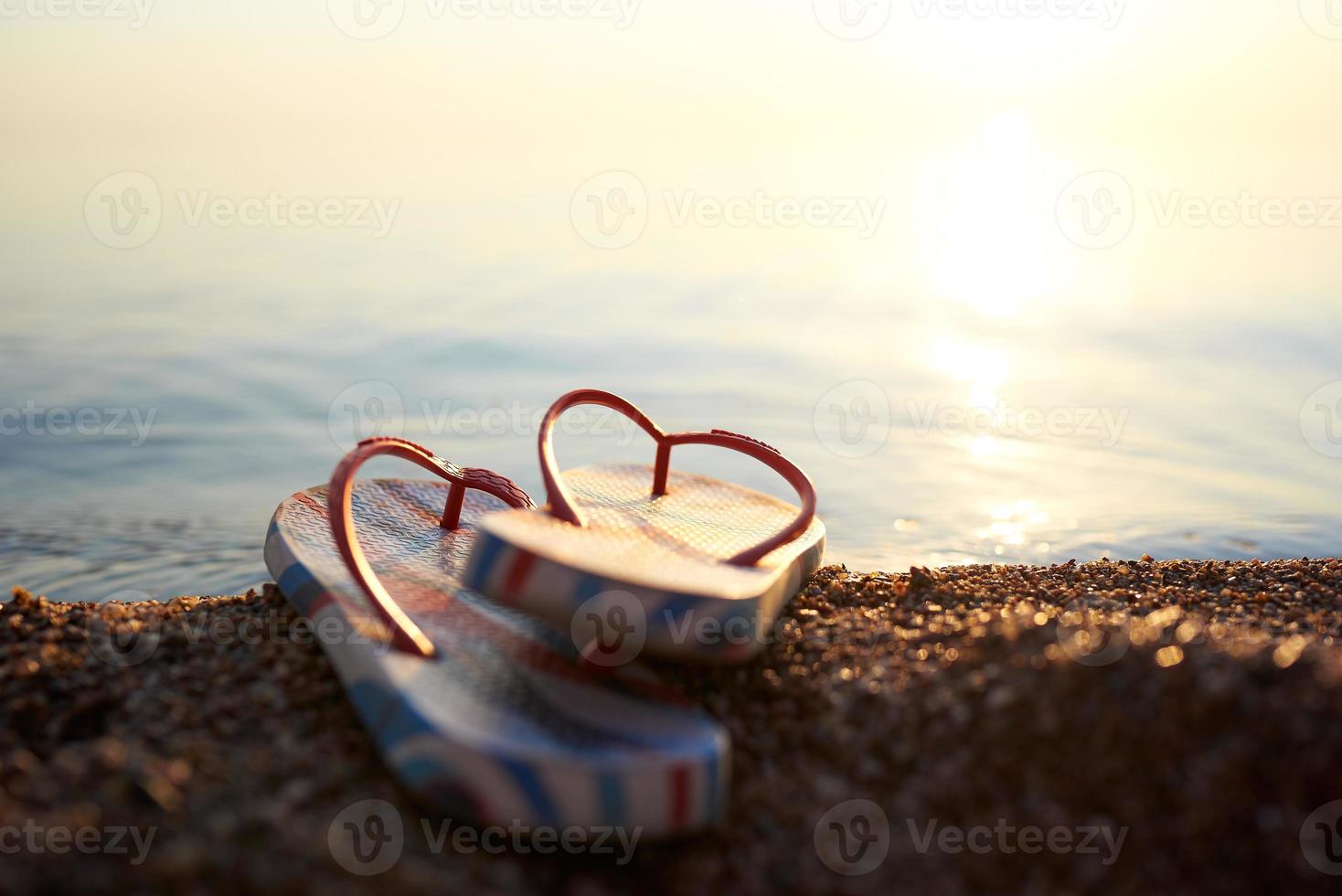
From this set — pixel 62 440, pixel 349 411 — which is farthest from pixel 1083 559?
pixel 62 440

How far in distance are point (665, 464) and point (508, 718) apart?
4.85ft

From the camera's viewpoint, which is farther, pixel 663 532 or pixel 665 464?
pixel 665 464

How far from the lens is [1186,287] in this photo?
528 inches

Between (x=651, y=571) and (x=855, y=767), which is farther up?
(x=651, y=571)

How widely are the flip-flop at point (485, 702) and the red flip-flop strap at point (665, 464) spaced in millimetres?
306

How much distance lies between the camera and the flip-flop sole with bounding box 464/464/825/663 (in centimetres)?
189

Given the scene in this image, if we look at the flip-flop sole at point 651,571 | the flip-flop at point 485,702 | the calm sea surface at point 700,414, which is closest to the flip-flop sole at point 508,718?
the flip-flop at point 485,702

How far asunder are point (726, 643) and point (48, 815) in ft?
3.73

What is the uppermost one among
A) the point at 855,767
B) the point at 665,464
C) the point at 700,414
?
the point at 665,464

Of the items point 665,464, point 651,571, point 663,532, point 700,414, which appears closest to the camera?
point 651,571

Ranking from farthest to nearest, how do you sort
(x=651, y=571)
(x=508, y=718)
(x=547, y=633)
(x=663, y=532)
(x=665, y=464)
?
1. (x=665, y=464)
2. (x=663, y=532)
3. (x=547, y=633)
4. (x=651, y=571)
5. (x=508, y=718)

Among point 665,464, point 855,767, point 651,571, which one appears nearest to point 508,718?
point 651,571

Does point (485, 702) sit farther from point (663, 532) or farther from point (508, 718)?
point (663, 532)

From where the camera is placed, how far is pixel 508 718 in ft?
5.93
